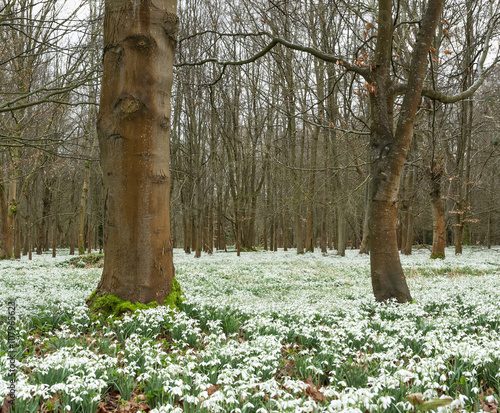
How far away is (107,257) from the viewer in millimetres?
4820

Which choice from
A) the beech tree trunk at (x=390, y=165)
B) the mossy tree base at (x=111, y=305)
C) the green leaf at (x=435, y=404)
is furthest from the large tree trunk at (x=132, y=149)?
the green leaf at (x=435, y=404)

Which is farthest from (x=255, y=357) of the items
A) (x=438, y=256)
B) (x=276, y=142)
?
(x=276, y=142)

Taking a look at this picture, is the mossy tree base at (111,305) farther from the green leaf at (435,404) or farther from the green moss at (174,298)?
the green leaf at (435,404)

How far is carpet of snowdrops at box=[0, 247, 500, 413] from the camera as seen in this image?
227 cm

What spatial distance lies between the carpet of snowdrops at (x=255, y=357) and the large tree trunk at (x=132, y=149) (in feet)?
2.09

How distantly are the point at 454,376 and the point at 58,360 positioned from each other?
2915mm

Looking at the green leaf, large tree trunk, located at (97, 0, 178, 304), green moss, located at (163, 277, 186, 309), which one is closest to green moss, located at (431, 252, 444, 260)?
green moss, located at (163, 277, 186, 309)

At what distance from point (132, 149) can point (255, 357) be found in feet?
10.1

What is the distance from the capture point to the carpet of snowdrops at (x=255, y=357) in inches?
89.3

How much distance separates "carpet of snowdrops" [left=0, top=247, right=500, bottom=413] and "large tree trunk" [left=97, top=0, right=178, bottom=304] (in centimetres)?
64

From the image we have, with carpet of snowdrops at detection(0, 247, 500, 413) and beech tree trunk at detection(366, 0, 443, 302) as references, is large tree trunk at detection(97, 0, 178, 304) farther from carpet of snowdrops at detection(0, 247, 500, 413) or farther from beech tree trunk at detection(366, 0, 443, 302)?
beech tree trunk at detection(366, 0, 443, 302)

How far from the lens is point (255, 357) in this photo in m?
2.85

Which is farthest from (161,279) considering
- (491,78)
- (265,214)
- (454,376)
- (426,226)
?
(426,226)

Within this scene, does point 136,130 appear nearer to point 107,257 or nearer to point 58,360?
point 107,257
